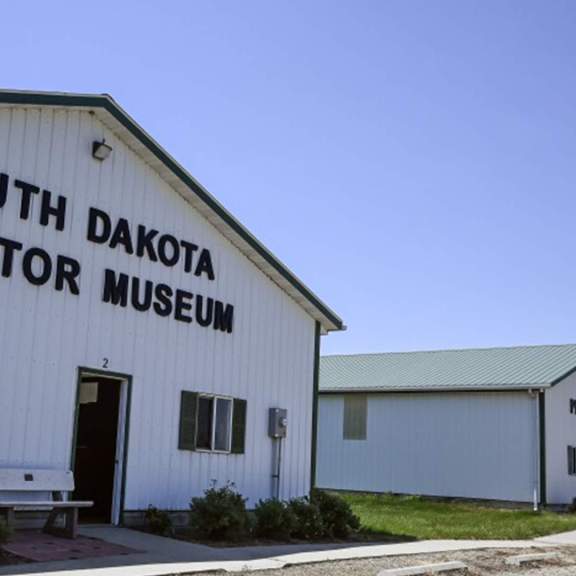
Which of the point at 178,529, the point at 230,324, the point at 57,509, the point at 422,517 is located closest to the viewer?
the point at 57,509

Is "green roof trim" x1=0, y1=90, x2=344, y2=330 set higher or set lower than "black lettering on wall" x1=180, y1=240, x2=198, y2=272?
higher

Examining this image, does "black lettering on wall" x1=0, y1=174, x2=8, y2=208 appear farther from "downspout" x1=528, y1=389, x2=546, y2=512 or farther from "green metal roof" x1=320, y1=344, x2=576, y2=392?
"downspout" x1=528, y1=389, x2=546, y2=512

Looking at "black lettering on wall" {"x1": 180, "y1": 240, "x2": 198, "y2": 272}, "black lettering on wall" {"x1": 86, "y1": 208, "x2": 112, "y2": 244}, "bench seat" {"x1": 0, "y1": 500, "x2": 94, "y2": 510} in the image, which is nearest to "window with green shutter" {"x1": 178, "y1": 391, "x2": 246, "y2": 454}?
"black lettering on wall" {"x1": 180, "y1": 240, "x2": 198, "y2": 272}

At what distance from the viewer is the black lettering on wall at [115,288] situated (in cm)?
1645

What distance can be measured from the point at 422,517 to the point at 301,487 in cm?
541

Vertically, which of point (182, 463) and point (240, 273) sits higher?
point (240, 273)

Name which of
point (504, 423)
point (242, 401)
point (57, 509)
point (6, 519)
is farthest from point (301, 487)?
point (504, 423)

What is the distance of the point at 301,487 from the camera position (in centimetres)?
2058

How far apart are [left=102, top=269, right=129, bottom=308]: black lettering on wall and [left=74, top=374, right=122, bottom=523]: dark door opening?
4.71 feet

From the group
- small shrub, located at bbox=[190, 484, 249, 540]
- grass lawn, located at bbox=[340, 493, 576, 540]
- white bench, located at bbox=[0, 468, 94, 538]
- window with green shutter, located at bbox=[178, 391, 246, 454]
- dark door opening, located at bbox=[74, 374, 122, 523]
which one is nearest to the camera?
white bench, located at bbox=[0, 468, 94, 538]

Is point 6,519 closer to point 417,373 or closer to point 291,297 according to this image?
point 291,297

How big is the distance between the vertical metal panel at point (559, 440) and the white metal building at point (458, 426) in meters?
0.03

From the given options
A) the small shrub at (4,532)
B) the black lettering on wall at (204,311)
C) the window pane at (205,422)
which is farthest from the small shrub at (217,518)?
the small shrub at (4,532)

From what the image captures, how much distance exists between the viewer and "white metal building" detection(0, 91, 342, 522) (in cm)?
1507
